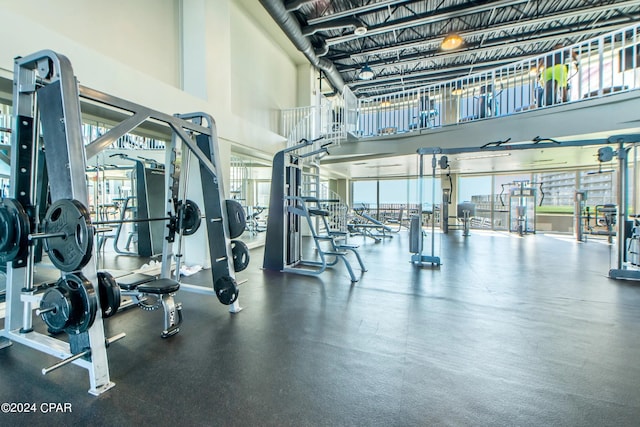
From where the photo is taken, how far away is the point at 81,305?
5.29 ft

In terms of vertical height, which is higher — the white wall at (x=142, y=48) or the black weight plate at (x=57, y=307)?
the white wall at (x=142, y=48)

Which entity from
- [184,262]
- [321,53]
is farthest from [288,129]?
[184,262]

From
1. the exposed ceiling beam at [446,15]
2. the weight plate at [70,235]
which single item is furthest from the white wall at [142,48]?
the exposed ceiling beam at [446,15]

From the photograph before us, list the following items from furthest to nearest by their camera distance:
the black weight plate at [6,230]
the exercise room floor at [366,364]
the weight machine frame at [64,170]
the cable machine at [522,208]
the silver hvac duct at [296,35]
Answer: the cable machine at [522,208] < the silver hvac duct at [296,35] < the black weight plate at [6,230] < the weight machine frame at [64,170] < the exercise room floor at [366,364]

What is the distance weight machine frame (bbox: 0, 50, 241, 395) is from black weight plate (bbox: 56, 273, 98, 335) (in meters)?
0.05

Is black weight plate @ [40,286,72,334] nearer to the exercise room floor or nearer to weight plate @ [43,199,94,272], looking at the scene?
weight plate @ [43,199,94,272]

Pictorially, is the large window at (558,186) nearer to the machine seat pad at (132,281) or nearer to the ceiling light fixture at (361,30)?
the ceiling light fixture at (361,30)

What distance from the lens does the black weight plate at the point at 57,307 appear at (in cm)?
158

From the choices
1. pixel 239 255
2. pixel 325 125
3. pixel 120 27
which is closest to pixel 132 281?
pixel 239 255

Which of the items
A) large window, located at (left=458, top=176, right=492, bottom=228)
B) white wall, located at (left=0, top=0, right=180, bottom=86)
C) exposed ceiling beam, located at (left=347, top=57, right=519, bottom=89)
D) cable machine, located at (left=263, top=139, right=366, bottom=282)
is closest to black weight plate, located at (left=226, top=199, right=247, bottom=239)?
cable machine, located at (left=263, top=139, right=366, bottom=282)

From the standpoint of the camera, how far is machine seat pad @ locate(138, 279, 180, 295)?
7.17ft

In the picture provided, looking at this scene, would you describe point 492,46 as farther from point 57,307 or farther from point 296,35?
point 57,307

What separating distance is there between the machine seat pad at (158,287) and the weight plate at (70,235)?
25.0 inches

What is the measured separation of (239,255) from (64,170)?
1.63 metres
